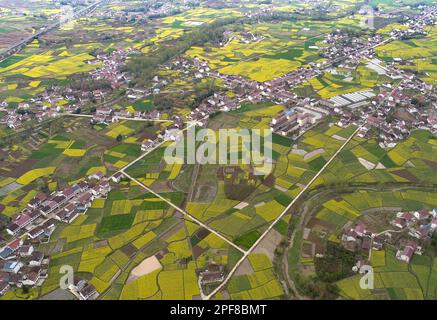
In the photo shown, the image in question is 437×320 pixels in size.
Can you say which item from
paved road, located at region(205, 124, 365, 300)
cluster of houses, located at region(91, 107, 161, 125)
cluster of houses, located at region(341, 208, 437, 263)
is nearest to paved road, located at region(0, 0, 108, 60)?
cluster of houses, located at region(91, 107, 161, 125)

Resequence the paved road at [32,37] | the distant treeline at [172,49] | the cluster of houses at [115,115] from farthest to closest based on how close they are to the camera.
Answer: the paved road at [32,37] < the distant treeline at [172,49] < the cluster of houses at [115,115]

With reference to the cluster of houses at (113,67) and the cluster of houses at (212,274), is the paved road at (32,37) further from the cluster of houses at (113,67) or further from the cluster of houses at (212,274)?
the cluster of houses at (212,274)

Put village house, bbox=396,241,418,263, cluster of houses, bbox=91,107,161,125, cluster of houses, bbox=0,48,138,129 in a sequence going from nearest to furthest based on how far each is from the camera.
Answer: village house, bbox=396,241,418,263 → cluster of houses, bbox=91,107,161,125 → cluster of houses, bbox=0,48,138,129

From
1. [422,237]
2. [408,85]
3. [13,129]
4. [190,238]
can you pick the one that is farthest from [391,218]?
[13,129]

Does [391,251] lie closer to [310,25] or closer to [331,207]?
[331,207]
